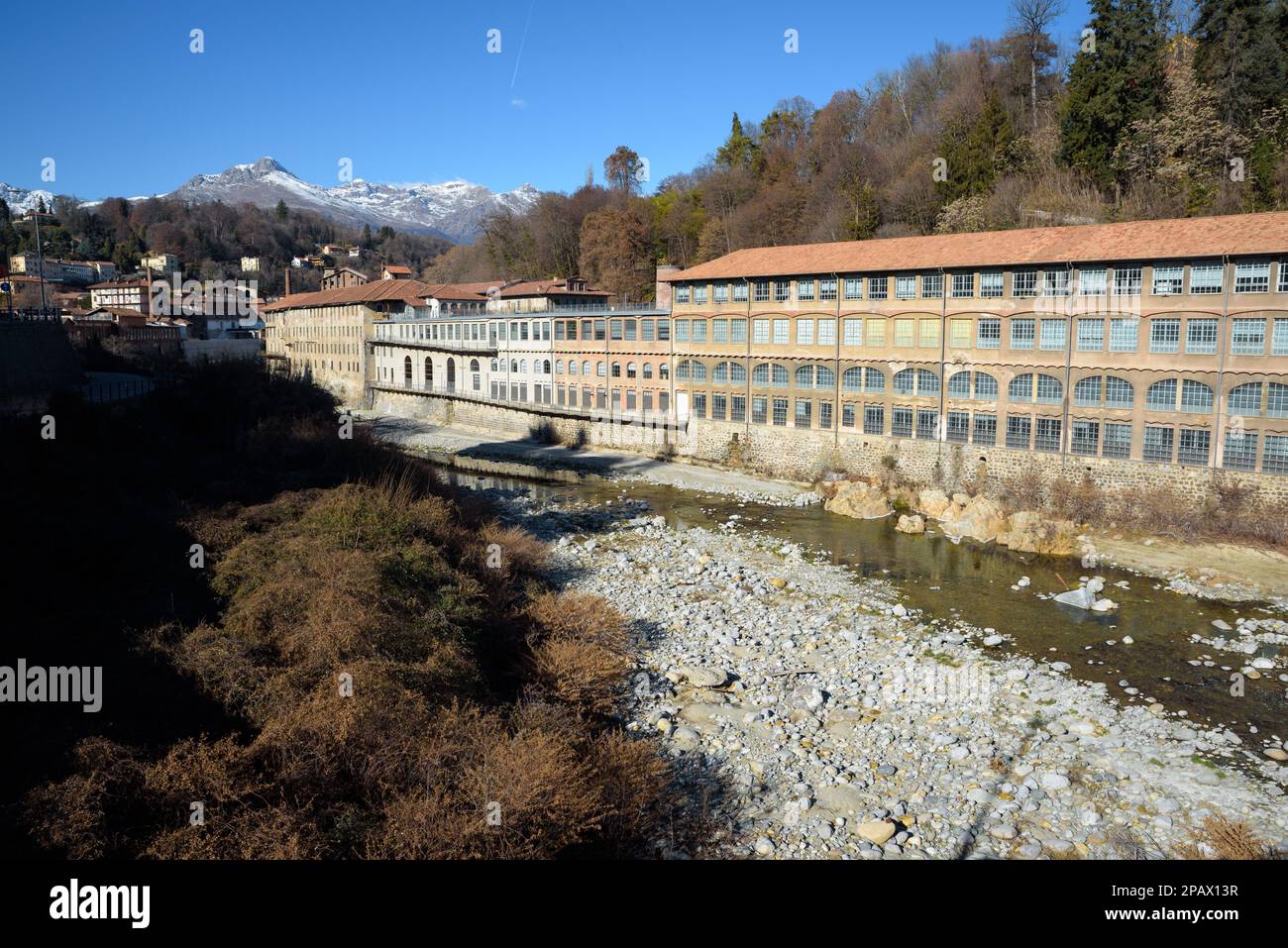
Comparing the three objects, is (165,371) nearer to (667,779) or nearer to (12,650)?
(12,650)

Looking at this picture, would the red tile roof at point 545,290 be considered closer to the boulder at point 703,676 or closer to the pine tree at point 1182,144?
the pine tree at point 1182,144

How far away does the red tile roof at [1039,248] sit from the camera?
88.2 feet

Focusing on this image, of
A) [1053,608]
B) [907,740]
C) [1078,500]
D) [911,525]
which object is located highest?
[1078,500]

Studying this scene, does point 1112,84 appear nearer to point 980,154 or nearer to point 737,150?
point 980,154

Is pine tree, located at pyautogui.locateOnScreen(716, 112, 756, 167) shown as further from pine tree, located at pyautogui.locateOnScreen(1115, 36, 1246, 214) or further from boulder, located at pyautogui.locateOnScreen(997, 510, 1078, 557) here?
boulder, located at pyautogui.locateOnScreen(997, 510, 1078, 557)

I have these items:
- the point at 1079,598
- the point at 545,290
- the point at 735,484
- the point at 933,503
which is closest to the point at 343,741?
the point at 1079,598

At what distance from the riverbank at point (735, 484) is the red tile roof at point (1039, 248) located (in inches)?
380

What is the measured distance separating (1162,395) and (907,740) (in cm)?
2072

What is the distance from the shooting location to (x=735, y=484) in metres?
38.2

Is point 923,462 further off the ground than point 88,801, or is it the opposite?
point 923,462

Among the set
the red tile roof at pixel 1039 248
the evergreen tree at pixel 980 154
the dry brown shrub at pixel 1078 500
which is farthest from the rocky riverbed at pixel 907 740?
the evergreen tree at pixel 980 154

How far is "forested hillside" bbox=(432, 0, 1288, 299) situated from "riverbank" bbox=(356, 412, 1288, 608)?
54.9 ft

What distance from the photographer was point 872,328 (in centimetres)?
3609
